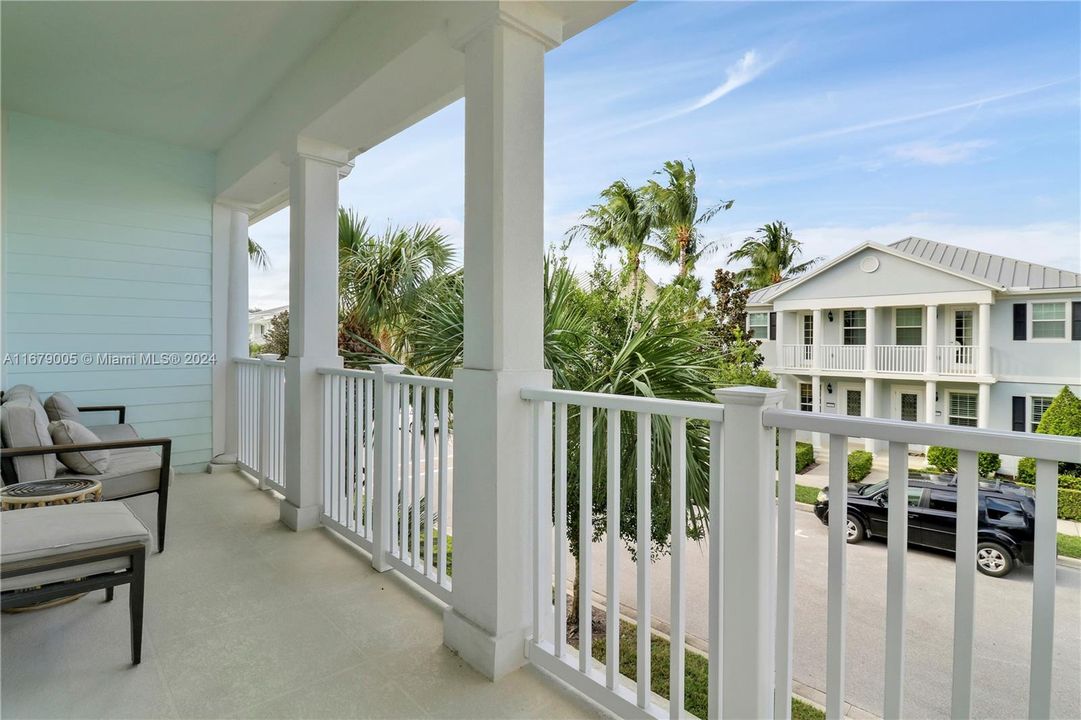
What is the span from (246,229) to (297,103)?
2.23m

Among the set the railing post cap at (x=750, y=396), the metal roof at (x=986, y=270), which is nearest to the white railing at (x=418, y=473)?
the railing post cap at (x=750, y=396)

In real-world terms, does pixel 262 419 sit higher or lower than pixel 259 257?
lower

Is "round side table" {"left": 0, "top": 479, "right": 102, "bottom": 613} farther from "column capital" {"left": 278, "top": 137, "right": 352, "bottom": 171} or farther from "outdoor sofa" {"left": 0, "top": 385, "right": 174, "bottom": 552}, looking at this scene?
"column capital" {"left": 278, "top": 137, "right": 352, "bottom": 171}

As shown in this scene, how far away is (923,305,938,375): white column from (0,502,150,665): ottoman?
38.4 ft

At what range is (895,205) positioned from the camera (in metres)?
18.8

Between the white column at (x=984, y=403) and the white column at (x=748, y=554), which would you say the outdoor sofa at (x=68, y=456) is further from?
the white column at (x=984, y=403)

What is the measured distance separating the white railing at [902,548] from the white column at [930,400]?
10910 millimetres

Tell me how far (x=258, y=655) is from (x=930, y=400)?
12130 millimetres

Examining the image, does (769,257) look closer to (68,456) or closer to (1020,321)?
(1020,321)

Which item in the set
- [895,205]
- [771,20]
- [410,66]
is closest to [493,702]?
[410,66]

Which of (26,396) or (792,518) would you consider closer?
(792,518)

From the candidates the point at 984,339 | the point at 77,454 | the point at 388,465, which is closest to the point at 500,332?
the point at 388,465

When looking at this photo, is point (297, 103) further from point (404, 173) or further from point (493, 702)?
point (404, 173)

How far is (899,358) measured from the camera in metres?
10.8
